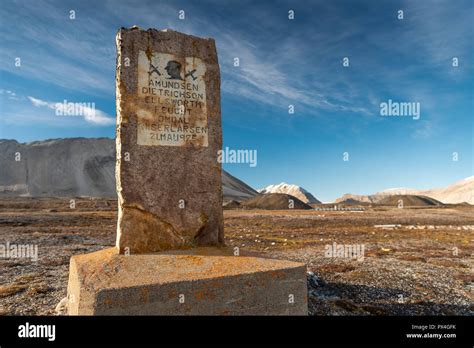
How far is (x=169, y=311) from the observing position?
18.6 ft

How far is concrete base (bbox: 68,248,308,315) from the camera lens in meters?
5.45

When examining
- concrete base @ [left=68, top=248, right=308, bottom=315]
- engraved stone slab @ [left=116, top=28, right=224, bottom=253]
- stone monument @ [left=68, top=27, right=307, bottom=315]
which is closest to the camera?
concrete base @ [left=68, top=248, right=308, bottom=315]

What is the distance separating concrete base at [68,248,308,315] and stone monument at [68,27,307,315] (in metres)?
0.02

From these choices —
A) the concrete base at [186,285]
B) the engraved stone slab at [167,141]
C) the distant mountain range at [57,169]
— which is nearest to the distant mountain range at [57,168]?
the distant mountain range at [57,169]

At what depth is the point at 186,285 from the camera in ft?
18.9

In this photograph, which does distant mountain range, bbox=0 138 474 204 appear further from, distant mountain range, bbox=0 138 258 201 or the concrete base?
the concrete base

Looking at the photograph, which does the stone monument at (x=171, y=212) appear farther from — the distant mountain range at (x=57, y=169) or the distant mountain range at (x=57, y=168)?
the distant mountain range at (x=57, y=168)

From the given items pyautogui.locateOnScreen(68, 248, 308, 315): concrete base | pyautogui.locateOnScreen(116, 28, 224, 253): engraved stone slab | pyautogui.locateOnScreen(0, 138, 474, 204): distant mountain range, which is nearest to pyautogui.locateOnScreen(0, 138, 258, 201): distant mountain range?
pyautogui.locateOnScreen(0, 138, 474, 204): distant mountain range

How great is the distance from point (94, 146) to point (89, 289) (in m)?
182

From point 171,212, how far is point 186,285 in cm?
206

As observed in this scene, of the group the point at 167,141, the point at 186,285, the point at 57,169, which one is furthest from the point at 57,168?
the point at 186,285

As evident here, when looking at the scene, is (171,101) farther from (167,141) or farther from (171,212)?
(171,212)

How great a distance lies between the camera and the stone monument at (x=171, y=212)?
5.73 meters
